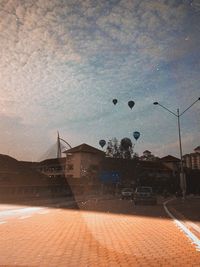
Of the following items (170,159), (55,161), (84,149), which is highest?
(170,159)

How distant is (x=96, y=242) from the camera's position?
423 inches

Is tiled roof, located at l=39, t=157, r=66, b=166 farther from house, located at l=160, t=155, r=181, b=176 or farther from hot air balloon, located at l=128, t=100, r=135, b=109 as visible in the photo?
hot air balloon, located at l=128, t=100, r=135, b=109

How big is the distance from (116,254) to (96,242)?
1.83m

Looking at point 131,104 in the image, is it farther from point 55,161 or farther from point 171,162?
point 171,162

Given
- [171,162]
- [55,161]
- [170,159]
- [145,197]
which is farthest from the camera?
[170,159]

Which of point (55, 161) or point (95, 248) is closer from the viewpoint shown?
point (95, 248)

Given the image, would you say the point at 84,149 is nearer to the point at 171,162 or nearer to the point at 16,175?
the point at 171,162

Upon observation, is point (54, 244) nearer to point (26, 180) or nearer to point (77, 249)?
point (77, 249)

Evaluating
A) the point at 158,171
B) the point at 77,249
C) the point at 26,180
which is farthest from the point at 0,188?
the point at 158,171

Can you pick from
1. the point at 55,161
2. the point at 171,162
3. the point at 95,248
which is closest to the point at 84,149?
the point at 55,161

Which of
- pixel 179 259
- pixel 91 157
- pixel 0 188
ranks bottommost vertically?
pixel 179 259

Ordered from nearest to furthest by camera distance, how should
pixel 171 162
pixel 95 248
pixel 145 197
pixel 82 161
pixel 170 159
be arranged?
1. pixel 95 248
2. pixel 145 197
3. pixel 82 161
4. pixel 171 162
5. pixel 170 159

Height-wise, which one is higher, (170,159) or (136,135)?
(170,159)

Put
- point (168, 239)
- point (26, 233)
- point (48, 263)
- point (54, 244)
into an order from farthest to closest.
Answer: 1. point (26, 233)
2. point (168, 239)
3. point (54, 244)
4. point (48, 263)
